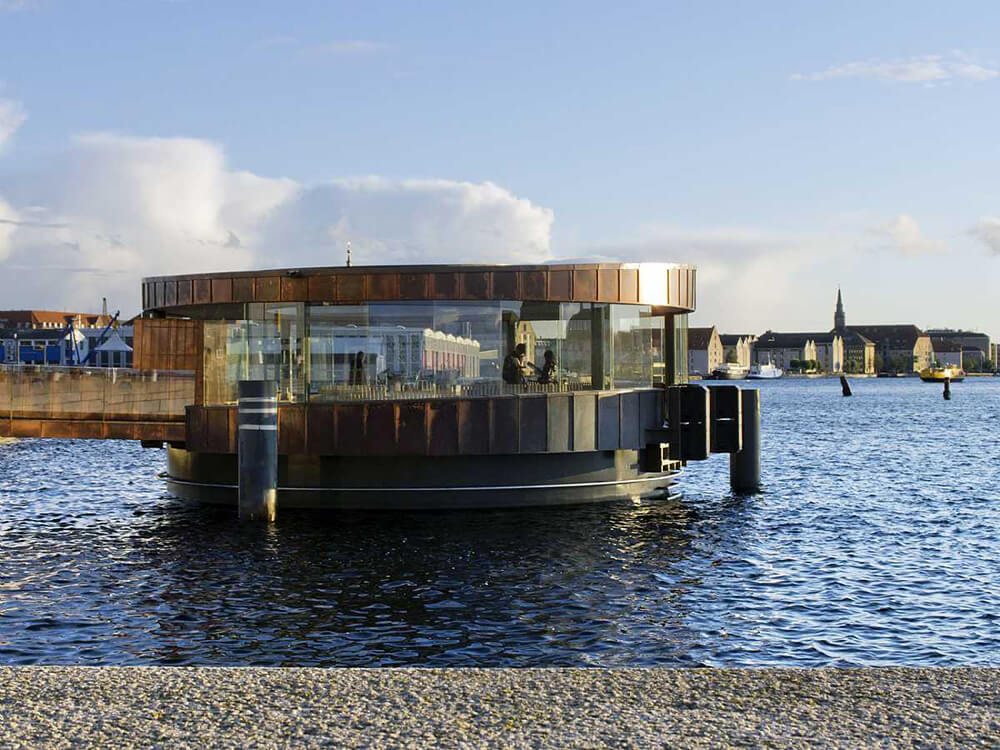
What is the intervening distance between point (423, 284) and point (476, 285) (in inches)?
46.4

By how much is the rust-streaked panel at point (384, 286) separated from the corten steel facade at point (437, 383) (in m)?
0.02

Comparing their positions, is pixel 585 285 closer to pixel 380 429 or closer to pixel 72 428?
pixel 380 429

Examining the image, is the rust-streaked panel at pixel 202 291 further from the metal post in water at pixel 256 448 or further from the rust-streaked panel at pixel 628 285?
the rust-streaked panel at pixel 628 285

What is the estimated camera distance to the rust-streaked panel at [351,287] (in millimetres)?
26219

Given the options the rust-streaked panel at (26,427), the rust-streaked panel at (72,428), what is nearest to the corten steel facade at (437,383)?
the rust-streaked panel at (72,428)

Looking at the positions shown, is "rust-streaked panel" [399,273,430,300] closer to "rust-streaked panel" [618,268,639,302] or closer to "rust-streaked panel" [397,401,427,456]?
"rust-streaked panel" [397,401,427,456]

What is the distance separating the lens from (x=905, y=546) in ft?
78.3

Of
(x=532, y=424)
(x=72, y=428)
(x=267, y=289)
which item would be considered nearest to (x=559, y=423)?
(x=532, y=424)

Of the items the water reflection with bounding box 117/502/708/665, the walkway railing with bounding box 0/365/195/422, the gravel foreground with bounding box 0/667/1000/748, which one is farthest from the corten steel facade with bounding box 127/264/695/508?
the gravel foreground with bounding box 0/667/1000/748

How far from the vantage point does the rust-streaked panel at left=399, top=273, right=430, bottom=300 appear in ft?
85.7

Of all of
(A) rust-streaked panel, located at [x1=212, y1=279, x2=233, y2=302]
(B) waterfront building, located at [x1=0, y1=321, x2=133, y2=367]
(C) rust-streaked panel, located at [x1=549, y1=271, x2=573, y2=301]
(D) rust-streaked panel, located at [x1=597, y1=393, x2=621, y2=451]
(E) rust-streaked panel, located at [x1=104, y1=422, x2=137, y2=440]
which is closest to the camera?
(C) rust-streaked panel, located at [x1=549, y1=271, x2=573, y2=301]

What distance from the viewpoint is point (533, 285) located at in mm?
26641

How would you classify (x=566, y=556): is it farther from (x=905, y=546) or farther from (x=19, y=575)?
(x=19, y=575)

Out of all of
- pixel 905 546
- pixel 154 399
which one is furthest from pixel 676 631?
pixel 154 399
